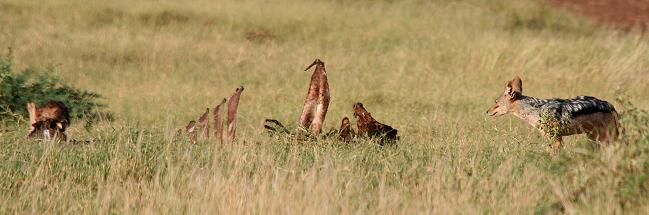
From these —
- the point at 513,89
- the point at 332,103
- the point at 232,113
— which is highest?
the point at 332,103

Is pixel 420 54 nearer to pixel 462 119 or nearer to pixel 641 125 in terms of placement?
pixel 462 119

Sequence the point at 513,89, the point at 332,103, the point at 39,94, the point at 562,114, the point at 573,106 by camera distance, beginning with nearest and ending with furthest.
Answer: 1. the point at 562,114
2. the point at 573,106
3. the point at 513,89
4. the point at 39,94
5. the point at 332,103

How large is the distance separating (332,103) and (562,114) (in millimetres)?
6904

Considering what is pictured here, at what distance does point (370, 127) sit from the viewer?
28.3 ft

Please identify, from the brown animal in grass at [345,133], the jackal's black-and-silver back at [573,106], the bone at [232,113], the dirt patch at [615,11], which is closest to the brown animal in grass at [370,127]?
the brown animal in grass at [345,133]

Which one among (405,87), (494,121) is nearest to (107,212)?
(494,121)

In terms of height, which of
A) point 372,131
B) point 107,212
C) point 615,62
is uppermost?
point 615,62

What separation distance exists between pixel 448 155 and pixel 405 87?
918 cm

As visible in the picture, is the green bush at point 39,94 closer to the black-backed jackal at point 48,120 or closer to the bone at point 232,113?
the black-backed jackal at point 48,120

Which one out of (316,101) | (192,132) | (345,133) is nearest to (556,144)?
(345,133)

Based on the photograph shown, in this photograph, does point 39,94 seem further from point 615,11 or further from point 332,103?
Result: point 615,11

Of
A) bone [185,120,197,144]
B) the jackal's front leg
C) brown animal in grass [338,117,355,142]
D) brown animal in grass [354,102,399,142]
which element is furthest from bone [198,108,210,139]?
the jackal's front leg

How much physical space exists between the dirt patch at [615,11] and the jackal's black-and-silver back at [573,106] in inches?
702

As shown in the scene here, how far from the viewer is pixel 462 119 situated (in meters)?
13.4
